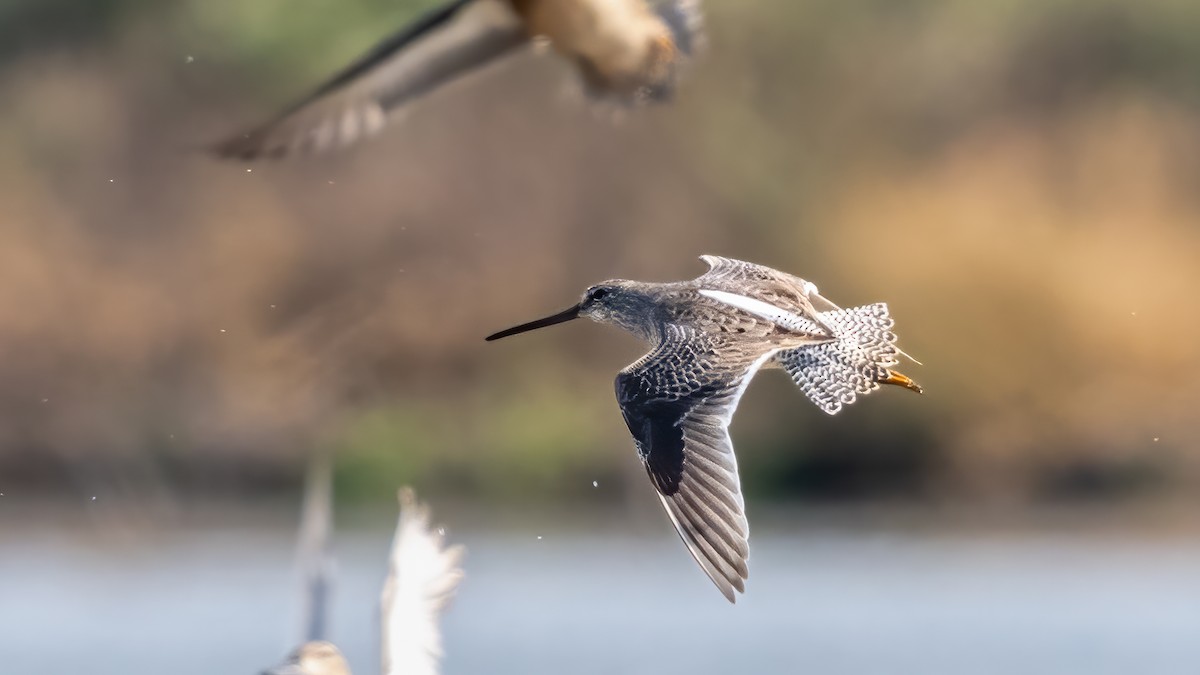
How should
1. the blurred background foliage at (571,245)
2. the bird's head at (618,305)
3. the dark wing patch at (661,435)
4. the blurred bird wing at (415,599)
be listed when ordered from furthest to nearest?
the blurred background foliage at (571,245) → the bird's head at (618,305) → the blurred bird wing at (415,599) → the dark wing patch at (661,435)

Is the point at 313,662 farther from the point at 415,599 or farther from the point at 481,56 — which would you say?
the point at 481,56

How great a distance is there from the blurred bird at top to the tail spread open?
106 centimetres

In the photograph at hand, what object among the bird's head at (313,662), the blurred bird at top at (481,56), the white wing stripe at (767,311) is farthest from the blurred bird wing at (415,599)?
the blurred bird at top at (481,56)

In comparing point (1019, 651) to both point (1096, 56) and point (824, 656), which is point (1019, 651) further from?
point (1096, 56)

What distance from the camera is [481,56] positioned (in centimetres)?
609

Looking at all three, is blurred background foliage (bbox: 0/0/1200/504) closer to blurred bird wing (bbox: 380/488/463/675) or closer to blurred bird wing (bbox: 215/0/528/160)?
blurred bird wing (bbox: 215/0/528/160)

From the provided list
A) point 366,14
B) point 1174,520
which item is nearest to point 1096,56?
point 1174,520

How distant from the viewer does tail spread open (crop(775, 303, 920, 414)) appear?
5031 millimetres

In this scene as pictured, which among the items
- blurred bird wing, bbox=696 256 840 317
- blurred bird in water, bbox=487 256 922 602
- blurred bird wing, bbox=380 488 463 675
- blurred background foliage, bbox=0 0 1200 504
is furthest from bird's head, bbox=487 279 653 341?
blurred background foliage, bbox=0 0 1200 504

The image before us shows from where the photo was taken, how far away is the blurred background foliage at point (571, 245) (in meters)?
10.3

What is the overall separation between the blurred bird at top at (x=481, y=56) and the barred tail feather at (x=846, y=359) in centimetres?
106

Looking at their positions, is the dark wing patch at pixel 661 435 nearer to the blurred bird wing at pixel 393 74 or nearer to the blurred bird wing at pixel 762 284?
the blurred bird wing at pixel 762 284

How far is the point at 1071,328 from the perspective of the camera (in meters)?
10.6

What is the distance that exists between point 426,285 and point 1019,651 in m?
4.04
